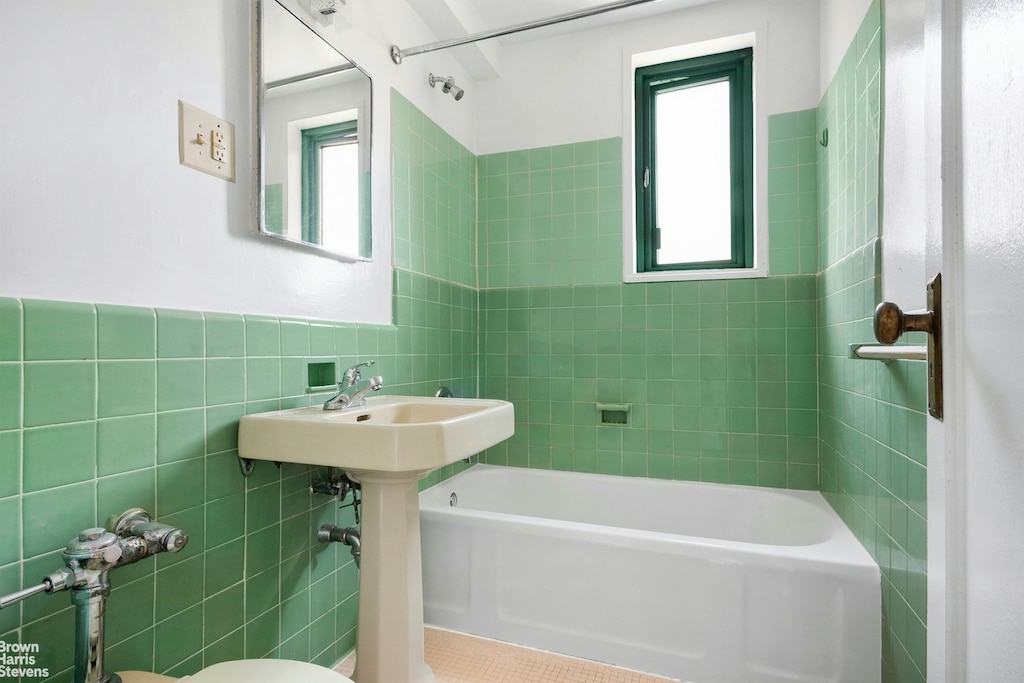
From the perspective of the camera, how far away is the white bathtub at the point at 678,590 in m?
1.40

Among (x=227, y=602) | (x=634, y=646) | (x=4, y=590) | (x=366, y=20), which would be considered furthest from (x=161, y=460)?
(x=366, y=20)

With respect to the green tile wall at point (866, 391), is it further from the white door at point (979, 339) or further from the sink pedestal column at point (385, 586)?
the sink pedestal column at point (385, 586)

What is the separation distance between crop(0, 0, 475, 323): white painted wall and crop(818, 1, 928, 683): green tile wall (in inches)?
63.3

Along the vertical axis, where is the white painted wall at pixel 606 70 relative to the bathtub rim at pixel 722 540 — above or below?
above

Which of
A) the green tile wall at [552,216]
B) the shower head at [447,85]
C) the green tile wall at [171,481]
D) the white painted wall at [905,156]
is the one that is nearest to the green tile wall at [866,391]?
the white painted wall at [905,156]

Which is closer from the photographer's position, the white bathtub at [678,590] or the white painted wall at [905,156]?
the white painted wall at [905,156]

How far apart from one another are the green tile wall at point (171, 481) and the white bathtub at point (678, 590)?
0.44 meters

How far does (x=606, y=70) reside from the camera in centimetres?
238

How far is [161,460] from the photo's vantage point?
1.06 m

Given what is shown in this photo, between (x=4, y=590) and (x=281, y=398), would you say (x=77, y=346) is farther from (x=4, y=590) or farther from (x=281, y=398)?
(x=281, y=398)

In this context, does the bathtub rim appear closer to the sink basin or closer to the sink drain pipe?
the sink drain pipe

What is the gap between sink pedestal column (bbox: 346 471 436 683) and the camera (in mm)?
1338

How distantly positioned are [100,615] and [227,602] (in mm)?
413

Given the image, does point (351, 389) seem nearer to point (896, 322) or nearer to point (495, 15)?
point (896, 322)
